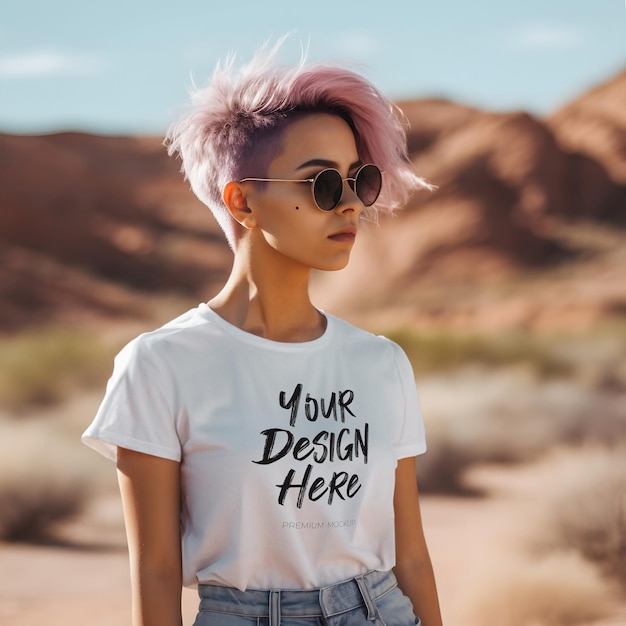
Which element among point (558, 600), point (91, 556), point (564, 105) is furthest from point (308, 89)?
point (564, 105)

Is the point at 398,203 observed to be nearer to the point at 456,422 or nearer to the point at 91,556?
the point at 91,556

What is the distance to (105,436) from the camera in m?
1.87

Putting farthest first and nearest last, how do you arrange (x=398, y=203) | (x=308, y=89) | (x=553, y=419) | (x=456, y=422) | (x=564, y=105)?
1. (x=564, y=105)
2. (x=553, y=419)
3. (x=456, y=422)
4. (x=398, y=203)
5. (x=308, y=89)

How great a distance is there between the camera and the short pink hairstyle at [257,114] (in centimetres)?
207

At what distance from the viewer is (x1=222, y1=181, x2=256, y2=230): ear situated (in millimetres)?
2111

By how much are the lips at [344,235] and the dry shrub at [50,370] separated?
1289 cm

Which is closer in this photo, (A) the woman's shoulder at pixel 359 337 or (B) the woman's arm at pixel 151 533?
(B) the woman's arm at pixel 151 533

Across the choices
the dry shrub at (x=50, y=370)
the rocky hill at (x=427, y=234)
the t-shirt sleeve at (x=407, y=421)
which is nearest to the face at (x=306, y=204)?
the t-shirt sleeve at (x=407, y=421)

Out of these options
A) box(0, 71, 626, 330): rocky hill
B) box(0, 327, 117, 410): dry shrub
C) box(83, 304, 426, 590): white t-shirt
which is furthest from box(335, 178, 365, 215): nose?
box(0, 71, 626, 330): rocky hill

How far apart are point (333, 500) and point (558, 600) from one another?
14.4 feet

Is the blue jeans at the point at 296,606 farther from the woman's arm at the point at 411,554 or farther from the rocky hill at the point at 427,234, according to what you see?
the rocky hill at the point at 427,234

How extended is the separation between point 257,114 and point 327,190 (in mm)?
207

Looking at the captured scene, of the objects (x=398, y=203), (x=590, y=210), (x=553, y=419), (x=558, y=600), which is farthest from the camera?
(x=590, y=210)

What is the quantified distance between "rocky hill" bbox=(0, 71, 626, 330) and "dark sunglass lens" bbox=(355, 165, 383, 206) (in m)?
20.0
